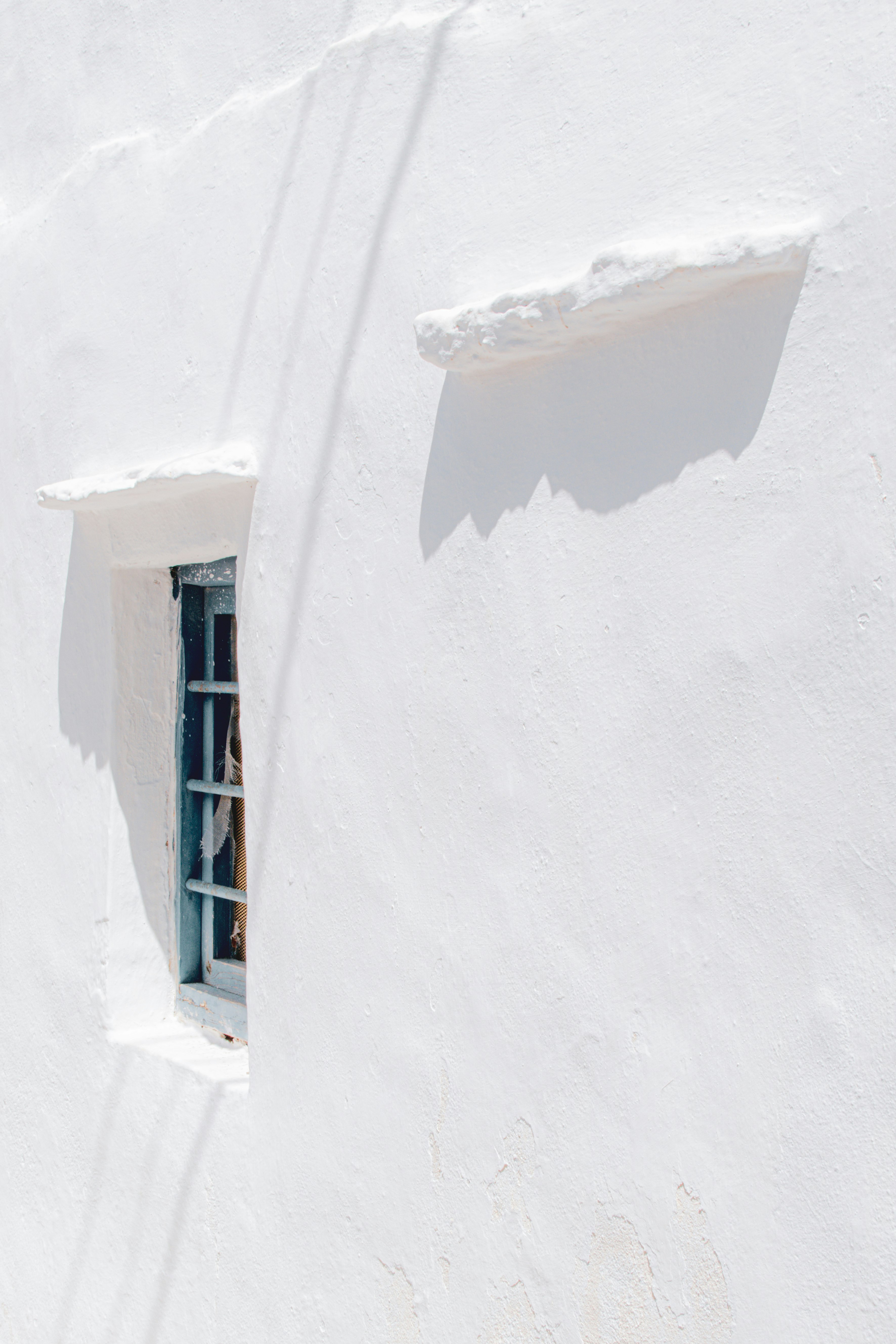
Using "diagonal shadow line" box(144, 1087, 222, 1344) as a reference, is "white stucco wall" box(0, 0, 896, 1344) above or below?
above

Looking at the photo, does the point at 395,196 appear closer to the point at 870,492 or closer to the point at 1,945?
the point at 870,492

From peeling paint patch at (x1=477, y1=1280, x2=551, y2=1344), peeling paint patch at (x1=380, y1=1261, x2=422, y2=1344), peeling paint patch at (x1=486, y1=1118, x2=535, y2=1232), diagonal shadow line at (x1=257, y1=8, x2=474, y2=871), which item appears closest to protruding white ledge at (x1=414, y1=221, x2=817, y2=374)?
diagonal shadow line at (x1=257, y1=8, x2=474, y2=871)

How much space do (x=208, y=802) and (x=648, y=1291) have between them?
1920 mm

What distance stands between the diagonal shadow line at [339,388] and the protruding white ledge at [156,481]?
149 millimetres

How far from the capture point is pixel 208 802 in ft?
11.4

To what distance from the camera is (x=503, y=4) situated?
232 cm

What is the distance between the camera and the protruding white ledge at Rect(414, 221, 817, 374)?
73.6 inches

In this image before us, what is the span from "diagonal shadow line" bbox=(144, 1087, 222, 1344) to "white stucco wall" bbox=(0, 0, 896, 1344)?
0.01m

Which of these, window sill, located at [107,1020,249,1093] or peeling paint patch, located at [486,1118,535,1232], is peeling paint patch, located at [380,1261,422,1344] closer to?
peeling paint patch, located at [486,1118,535,1232]

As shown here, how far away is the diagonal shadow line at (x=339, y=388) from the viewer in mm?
2449


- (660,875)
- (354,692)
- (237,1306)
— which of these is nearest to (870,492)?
(660,875)

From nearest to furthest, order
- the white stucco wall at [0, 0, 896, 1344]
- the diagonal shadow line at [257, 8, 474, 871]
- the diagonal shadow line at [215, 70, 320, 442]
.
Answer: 1. the white stucco wall at [0, 0, 896, 1344]
2. the diagonal shadow line at [257, 8, 474, 871]
3. the diagonal shadow line at [215, 70, 320, 442]

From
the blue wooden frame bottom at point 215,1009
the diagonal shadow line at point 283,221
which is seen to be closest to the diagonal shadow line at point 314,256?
the diagonal shadow line at point 283,221

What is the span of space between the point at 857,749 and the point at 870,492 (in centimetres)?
39
